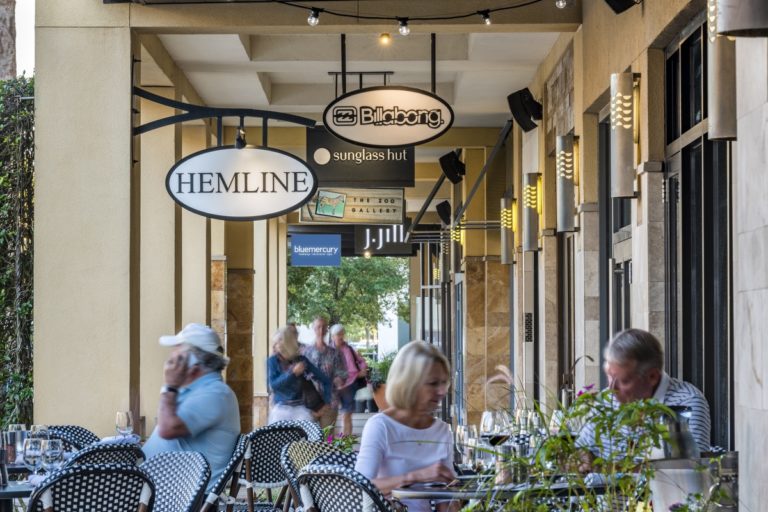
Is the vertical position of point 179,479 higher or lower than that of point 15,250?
lower

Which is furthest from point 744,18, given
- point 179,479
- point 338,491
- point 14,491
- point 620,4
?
point 620,4

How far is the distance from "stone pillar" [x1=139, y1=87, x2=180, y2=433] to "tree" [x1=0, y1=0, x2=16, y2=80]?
133 cm

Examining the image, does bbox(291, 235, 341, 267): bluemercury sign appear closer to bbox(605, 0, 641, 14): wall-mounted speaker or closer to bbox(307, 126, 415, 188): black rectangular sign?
bbox(307, 126, 415, 188): black rectangular sign

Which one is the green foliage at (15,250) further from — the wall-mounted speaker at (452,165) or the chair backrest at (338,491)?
→ the wall-mounted speaker at (452,165)

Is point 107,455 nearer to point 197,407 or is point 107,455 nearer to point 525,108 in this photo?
point 197,407

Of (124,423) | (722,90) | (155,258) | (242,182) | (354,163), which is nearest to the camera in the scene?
(722,90)

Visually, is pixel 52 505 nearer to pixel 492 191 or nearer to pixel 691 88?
pixel 691 88

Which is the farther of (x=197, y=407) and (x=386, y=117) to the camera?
(x=386, y=117)

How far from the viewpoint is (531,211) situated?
11.0 meters

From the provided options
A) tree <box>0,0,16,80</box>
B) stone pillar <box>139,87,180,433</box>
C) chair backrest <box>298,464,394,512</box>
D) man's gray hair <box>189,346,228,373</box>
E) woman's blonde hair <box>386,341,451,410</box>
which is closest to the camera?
chair backrest <box>298,464,394,512</box>

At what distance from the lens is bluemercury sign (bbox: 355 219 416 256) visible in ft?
87.3

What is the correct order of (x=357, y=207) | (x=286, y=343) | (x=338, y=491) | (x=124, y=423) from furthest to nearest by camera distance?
(x=357, y=207) < (x=286, y=343) < (x=124, y=423) < (x=338, y=491)

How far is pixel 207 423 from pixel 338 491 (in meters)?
1.42

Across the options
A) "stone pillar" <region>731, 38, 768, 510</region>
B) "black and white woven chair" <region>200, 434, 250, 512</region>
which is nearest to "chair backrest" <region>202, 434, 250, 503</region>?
"black and white woven chair" <region>200, 434, 250, 512</region>
